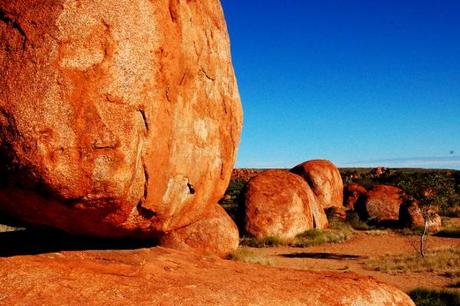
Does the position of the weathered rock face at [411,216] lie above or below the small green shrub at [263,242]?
above

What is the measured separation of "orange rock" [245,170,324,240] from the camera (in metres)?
19.4

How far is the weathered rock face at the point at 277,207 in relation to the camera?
19406 millimetres

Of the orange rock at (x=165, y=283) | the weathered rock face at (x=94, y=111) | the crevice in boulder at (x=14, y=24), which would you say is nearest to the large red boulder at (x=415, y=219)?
the orange rock at (x=165, y=283)

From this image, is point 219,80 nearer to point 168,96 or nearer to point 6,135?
point 168,96

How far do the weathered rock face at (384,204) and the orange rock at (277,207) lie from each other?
6724 mm

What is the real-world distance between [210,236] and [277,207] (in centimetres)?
637

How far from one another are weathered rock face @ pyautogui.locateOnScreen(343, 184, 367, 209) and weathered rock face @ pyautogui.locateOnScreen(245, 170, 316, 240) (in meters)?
9.16

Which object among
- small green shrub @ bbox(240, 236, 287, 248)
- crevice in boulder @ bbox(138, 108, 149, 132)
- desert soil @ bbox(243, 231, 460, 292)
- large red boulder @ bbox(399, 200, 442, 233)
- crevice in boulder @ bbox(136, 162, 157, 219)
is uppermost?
crevice in boulder @ bbox(138, 108, 149, 132)

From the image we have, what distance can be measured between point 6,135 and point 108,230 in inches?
54.5

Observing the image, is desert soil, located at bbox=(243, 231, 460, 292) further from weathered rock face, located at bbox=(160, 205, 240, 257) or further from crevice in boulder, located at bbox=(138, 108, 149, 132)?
crevice in boulder, located at bbox=(138, 108, 149, 132)

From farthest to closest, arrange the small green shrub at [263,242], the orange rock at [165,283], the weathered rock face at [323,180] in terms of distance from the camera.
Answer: the weathered rock face at [323,180]
the small green shrub at [263,242]
the orange rock at [165,283]

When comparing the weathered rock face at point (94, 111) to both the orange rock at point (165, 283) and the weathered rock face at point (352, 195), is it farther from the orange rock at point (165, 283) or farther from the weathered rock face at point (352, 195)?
the weathered rock face at point (352, 195)

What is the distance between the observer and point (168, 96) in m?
4.66

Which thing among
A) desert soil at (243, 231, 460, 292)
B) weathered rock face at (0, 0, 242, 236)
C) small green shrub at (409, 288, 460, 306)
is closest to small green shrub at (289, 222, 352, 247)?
desert soil at (243, 231, 460, 292)
